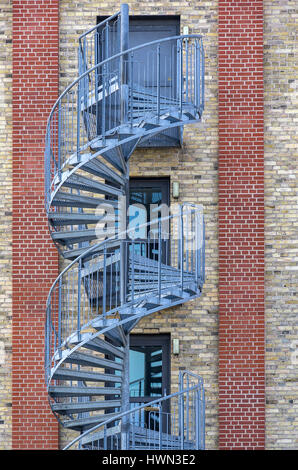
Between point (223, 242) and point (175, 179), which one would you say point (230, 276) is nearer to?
point (223, 242)

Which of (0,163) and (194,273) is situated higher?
(0,163)

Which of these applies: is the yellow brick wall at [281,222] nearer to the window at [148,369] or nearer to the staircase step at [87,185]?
the window at [148,369]

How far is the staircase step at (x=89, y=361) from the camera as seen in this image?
1127cm

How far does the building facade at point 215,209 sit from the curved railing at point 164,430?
355 millimetres

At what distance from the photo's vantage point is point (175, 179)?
12.9 meters

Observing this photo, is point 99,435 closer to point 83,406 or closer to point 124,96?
point 83,406

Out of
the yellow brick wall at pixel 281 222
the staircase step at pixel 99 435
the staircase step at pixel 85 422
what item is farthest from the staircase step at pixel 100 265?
the yellow brick wall at pixel 281 222

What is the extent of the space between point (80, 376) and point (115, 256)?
151cm

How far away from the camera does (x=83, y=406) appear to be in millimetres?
11570

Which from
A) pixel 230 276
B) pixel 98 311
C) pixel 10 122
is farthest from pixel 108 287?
pixel 10 122

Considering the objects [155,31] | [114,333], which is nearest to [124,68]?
[155,31]
